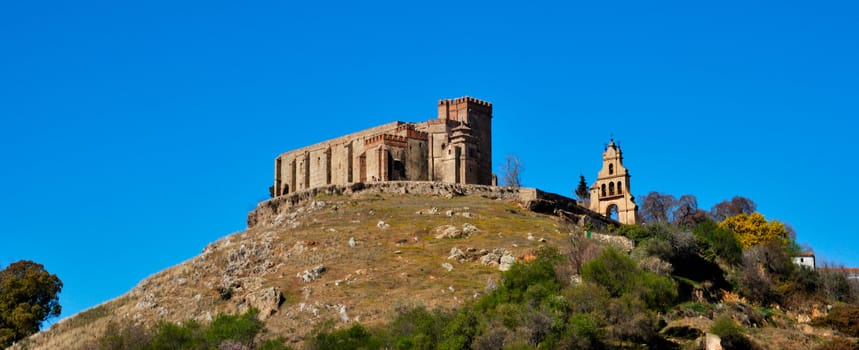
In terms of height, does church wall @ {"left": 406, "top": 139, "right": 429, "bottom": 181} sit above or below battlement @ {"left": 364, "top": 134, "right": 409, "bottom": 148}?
below

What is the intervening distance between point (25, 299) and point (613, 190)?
44459 mm

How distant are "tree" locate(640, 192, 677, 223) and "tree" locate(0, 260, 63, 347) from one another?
167 ft

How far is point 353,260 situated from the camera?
73.6 metres

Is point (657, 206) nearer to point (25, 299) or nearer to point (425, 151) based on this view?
point (425, 151)

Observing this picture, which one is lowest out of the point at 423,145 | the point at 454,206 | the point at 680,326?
the point at 680,326

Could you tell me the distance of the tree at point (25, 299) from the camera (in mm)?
81375

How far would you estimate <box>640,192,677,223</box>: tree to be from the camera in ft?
362

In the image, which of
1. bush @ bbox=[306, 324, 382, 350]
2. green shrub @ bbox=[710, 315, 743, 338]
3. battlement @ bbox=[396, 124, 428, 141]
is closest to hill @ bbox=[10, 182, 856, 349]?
green shrub @ bbox=[710, 315, 743, 338]

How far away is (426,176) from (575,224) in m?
14.7

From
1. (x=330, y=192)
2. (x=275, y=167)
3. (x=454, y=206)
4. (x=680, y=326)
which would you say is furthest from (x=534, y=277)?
(x=275, y=167)

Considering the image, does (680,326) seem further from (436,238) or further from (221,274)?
(221,274)

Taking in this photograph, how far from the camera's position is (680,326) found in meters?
60.6

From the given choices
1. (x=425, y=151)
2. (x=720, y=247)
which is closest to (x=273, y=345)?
(x=720, y=247)

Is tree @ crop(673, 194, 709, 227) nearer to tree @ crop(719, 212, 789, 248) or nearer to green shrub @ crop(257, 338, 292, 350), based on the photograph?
tree @ crop(719, 212, 789, 248)
